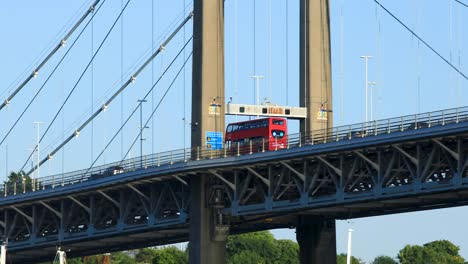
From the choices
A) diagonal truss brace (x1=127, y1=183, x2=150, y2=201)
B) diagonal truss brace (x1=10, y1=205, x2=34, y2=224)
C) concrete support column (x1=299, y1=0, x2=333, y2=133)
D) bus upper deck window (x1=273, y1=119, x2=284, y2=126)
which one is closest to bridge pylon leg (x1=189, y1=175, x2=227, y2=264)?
bus upper deck window (x1=273, y1=119, x2=284, y2=126)

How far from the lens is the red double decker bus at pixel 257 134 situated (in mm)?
130500

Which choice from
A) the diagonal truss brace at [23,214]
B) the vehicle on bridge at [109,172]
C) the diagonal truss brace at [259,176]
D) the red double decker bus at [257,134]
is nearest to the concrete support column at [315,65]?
the red double decker bus at [257,134]

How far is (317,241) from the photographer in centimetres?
13800

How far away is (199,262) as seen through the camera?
13062 cm

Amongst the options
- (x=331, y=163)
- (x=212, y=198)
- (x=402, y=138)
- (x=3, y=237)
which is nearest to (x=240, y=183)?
(x=212, y=198)

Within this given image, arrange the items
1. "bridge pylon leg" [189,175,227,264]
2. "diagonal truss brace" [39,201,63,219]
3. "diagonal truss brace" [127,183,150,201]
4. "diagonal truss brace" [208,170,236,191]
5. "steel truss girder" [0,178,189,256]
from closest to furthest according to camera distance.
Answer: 1. "diagonal truss brace" [208,170,236,191]
2. "bridge pylon leg" [189,175,227,264]
3. "steel truss girder" [0,178,189,256]
4. "diagonal truss brace" [127,183,150,201]
5. "diagonal truss brace" [39,201,63,219]

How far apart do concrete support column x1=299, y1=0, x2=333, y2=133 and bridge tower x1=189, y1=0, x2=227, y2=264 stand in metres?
7.84

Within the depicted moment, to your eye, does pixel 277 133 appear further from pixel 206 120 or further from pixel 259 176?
pixel 259 176

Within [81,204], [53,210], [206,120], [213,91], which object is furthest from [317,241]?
[53,210]

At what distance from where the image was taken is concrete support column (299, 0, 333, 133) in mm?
135750

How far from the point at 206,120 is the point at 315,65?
36.8ft

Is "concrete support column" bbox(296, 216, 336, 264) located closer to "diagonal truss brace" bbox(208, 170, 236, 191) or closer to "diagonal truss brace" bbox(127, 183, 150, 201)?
"diagonal truss brace" bbox(208, 170, 236, 191)

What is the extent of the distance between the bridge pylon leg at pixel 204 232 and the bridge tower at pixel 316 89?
9999 mm

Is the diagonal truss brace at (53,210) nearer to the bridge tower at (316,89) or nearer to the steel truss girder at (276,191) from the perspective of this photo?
the steel truss girder at (276,191)
